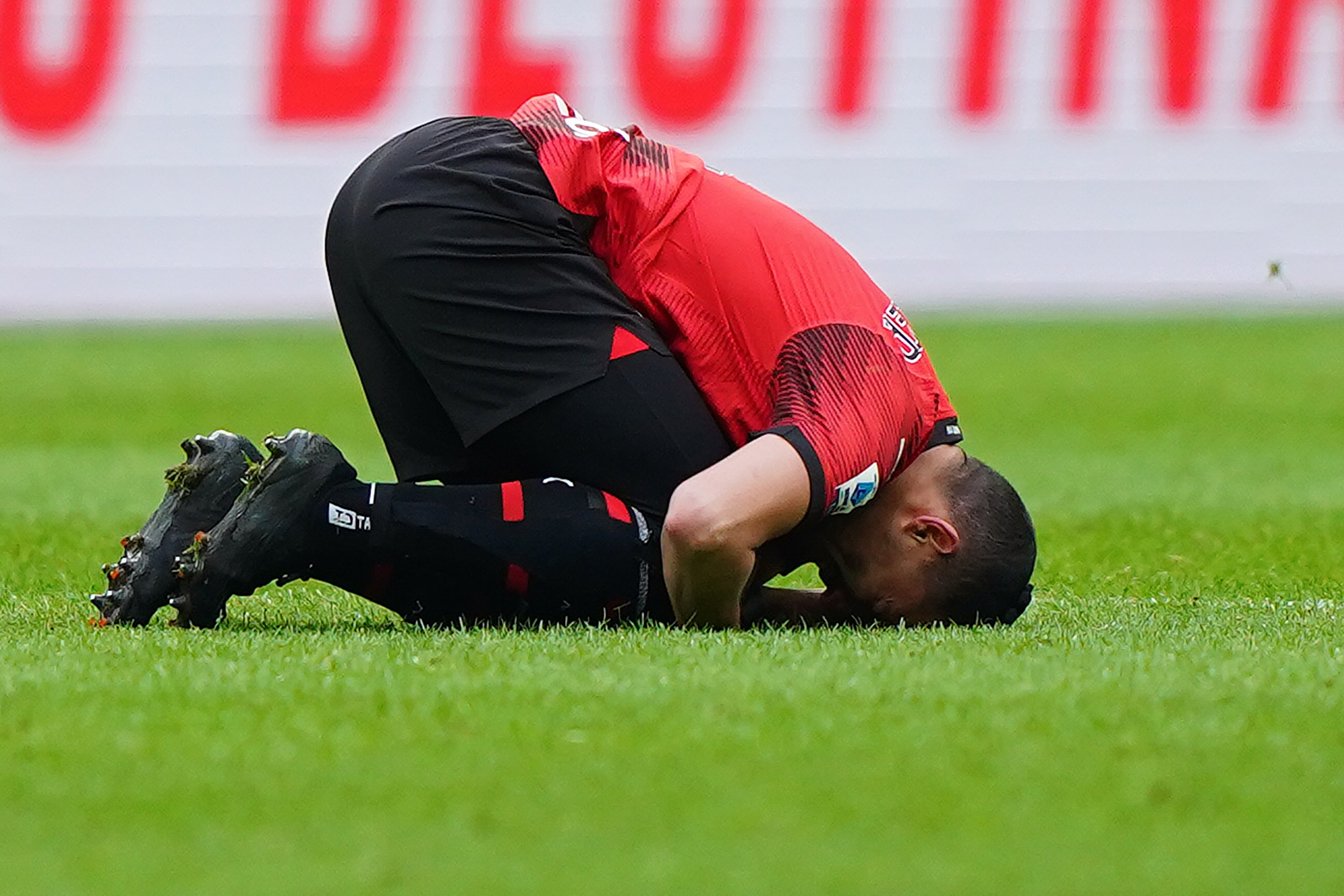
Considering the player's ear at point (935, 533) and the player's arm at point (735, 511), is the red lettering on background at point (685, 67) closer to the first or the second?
the player's ear at point (935, 533)

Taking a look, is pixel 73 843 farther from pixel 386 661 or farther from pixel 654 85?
pixel 654 85

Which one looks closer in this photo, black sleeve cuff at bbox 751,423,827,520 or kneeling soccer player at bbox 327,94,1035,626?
black sleeve cuff at bbox 751,423,827,520

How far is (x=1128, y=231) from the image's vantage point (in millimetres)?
13633

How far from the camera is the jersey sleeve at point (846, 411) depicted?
331 centimetres

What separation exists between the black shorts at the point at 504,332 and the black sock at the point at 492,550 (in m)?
0.10

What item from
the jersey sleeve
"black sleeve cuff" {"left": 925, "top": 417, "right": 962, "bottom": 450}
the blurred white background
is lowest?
the blurred white background

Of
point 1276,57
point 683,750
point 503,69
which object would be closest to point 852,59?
point 503,69

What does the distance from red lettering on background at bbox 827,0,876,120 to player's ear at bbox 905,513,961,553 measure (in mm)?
10157

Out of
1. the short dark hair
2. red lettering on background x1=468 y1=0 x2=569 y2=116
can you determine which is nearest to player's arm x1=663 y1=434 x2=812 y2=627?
the short dark hair

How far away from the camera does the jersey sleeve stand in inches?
130

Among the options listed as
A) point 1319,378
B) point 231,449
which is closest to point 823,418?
point 231,449

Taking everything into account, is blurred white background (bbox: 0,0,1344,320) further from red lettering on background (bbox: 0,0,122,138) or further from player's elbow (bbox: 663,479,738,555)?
player's elbow (bbox: 663,479,738,555)

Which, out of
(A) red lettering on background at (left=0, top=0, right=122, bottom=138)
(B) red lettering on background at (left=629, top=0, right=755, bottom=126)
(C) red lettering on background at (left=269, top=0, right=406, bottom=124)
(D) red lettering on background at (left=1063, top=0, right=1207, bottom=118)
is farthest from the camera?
(D) red lettering on background at (left=1063, top=0, right=1207, bottom=118)

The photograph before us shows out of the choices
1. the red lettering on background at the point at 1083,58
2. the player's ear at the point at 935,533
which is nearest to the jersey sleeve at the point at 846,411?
the player's ear at the point at 935,533
